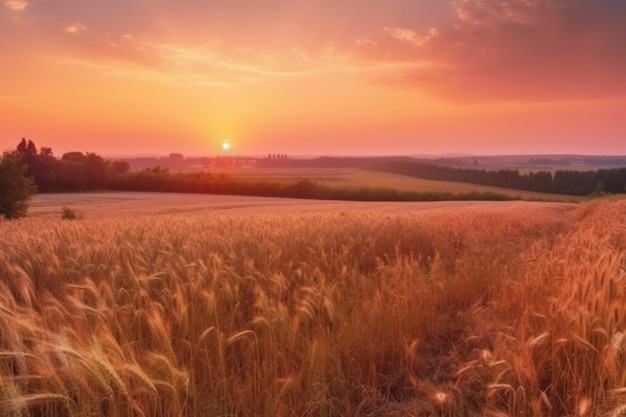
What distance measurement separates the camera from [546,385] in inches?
139

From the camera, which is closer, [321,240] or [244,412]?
[244,412]

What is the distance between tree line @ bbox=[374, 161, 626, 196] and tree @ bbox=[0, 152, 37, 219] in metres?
70.9

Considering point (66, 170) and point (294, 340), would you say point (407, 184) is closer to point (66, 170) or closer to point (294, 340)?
point (66, 170)

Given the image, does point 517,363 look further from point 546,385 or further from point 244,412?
point 244,412

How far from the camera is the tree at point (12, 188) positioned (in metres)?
27.6

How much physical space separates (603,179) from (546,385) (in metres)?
85.4

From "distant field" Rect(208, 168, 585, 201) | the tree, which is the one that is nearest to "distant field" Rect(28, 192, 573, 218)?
the tree

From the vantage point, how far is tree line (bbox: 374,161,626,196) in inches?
2936

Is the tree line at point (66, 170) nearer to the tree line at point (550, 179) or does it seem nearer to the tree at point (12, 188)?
the tree at point (12, 188)

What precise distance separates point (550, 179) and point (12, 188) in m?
78.8

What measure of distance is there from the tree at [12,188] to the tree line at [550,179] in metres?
70.9

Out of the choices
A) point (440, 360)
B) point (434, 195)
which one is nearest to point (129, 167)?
point (434, 195)

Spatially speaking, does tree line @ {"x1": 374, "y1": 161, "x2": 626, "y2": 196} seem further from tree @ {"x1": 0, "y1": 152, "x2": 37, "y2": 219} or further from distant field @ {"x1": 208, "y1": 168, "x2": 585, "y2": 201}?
tree @ {"x1": 0, "y1": 152, "x2": 37, "y2": 219}

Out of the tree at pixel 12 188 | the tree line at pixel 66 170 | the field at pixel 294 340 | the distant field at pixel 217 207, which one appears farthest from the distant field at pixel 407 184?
the field at pixel 294 340
